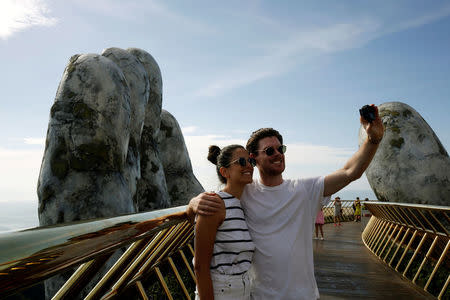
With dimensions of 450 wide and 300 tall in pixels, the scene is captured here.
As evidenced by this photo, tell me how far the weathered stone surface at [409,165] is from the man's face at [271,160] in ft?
29.3

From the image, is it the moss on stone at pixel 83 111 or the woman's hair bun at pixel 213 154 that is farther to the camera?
the moss on stone at pixel 83 111

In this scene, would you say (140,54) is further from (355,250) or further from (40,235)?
(40,235)

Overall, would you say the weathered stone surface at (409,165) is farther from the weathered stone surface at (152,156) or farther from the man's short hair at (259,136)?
the man's short hair at (259,136)

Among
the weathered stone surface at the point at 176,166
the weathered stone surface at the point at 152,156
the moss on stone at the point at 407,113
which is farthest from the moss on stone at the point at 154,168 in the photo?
the moss on stone at the point at 407,113

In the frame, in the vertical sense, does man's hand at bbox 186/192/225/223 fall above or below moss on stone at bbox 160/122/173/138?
below

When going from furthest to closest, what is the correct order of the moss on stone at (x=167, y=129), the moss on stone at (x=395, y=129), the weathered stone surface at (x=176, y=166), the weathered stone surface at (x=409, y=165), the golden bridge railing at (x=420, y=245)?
the moss on stone at (x=167, y=129) < the weathered stone surface at (x=176, y=166) < the moss on stone at (x=395, y=129) < the weathered stone surface at (x=409, y=165) < the golden bridge railing at (x=420, y=245)

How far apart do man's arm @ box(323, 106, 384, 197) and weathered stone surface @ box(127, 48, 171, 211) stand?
9.15 m

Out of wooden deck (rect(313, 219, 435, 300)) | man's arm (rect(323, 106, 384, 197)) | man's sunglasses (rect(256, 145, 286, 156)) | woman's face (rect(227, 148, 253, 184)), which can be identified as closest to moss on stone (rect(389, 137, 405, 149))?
wooden deck (rect(313, 219, 435, 300))

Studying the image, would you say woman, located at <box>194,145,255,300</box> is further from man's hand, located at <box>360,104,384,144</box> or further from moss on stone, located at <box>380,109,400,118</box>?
moss on stone, located at <box>380,109,400,118</box>

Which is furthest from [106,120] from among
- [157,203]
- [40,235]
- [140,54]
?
[40,235]

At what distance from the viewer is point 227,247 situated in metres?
1.99

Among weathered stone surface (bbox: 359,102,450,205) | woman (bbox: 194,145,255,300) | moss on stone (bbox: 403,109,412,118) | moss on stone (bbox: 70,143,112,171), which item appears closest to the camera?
woman (bbox: 194,145,255,300)

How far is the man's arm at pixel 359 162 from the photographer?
2.21 meters

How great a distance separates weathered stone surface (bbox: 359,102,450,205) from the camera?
9.93 m
